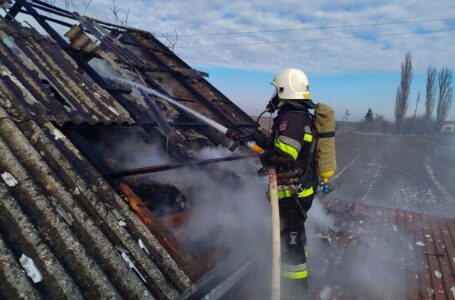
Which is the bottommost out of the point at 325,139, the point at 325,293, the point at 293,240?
the point at 325,293

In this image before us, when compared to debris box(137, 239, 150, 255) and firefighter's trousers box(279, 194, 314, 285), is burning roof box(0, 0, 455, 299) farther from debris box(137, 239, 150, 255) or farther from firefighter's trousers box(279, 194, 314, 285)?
firefighter's trousers box(279, 194, 314, 285)

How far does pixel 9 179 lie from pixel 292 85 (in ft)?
7.86

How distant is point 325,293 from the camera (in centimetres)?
353

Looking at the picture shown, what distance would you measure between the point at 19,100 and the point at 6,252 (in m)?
1.38

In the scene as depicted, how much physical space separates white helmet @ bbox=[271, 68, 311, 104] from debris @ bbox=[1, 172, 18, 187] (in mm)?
2288

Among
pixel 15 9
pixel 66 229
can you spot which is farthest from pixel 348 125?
pixel 66 229

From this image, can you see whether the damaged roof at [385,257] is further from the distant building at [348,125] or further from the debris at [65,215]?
the distant building at [348,125]

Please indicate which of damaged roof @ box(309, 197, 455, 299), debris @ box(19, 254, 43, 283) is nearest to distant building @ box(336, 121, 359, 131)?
damaged roof @ box(309, 197, 455, 299)

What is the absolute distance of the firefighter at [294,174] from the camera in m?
3.19

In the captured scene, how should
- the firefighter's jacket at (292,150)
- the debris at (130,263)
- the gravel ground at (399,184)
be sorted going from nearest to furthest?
the debris at (130,263), the firefighter's jacket at (292,150), the gravel ground at (399,184)

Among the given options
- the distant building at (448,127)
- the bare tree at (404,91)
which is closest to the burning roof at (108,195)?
the bare tree at (404,91)

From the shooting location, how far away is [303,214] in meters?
3.29

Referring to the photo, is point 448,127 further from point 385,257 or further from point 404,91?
point 385,257

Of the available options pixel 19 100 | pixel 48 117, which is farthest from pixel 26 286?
pixel 19 100
